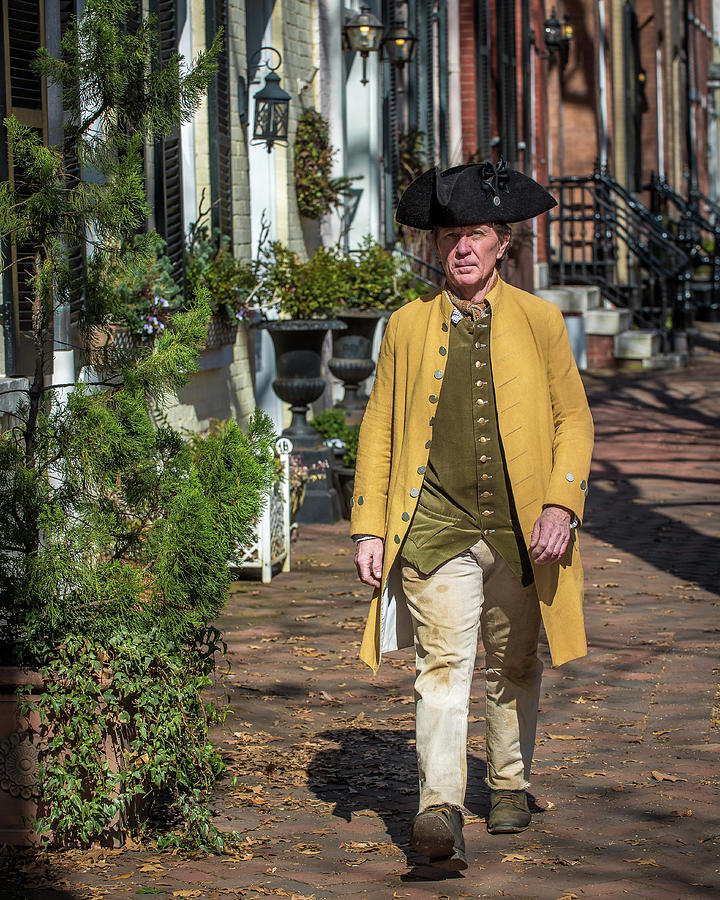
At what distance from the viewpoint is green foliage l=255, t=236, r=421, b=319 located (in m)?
9.69

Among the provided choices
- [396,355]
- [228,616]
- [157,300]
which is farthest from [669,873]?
[157,300]

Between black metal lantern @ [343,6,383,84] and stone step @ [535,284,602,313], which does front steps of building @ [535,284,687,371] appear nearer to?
stone step @ [535,284,602,313]

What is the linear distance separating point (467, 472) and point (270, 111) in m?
6.60

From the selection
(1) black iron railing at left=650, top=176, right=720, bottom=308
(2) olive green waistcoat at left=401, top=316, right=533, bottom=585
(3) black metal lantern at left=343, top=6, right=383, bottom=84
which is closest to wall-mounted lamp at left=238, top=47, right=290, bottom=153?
(3) black metal lantern at left=343, top=6, right=383, bottom=84

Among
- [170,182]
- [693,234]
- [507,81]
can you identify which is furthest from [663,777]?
[693,234]

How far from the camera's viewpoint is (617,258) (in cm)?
2188

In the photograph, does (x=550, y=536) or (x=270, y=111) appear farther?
(x=270, y=111)

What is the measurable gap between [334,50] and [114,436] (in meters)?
8.77

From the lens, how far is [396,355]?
13.5 feet

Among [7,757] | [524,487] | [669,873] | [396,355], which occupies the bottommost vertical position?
[669,873]

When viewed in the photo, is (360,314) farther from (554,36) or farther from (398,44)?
(554,36)

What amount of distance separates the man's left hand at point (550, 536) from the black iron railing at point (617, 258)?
54.0ft

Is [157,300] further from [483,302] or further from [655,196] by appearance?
[655,196]

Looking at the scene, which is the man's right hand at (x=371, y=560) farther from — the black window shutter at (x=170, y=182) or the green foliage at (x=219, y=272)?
the green foliage at (x=219, y=272)
